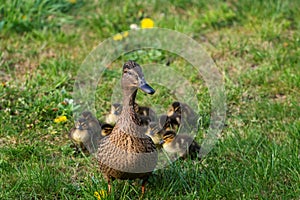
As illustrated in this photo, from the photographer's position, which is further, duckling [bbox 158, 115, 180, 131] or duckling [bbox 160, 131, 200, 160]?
duckling [bbox 158, 115, 180, 131]

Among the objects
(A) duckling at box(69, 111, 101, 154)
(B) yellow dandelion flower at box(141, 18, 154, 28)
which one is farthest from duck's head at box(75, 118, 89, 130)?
(B) yellow dandelion flower at box(141, 18, 154, 28)

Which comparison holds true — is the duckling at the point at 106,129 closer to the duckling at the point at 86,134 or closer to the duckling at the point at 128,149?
the duckling at the point at 86,134

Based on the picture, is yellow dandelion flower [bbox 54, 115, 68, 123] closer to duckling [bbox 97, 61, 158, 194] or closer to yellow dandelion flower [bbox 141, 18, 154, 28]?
duckling [bbox 97, 61, 158, 194]

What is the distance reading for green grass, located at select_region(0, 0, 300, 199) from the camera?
4355mm

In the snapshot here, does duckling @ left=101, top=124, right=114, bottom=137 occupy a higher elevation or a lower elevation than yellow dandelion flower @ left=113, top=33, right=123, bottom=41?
lower

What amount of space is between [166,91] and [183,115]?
0.67 metres

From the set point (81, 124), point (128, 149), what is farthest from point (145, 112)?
point (128, 149)

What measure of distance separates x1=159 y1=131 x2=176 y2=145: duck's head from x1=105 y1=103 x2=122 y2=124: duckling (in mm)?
479

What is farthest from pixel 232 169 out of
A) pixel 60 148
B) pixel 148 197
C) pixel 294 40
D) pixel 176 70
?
pixel 294 40

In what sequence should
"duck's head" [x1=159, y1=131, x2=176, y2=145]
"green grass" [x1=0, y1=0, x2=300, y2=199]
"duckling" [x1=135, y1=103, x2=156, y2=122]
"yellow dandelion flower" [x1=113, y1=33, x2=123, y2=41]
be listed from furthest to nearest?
"yellow dandelion flower" [x1=113, y1=33, x2=123, y2=41], "duckling" [x1=135, y1=103, x2=156, y2=122], "duck's head" [x1=159, y1=131, x2=176, y2=145], "green grass" [x1=0, y1=0, x2=300, y2=199]

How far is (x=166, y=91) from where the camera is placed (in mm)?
5883

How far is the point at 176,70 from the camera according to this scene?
6.21 meters

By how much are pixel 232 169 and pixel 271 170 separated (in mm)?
300

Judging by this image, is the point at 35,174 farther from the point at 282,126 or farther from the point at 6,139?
the point at 282,126
